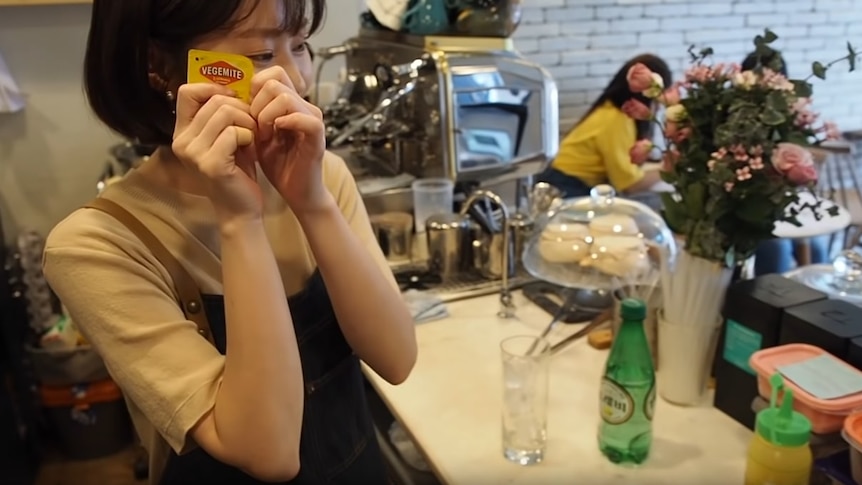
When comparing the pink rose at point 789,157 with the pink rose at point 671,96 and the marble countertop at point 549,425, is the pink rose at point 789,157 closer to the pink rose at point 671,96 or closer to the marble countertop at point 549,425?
the pink rose at point 671,96

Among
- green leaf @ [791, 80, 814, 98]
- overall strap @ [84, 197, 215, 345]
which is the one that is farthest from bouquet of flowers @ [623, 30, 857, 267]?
overall strap @ [84, 197, 215, 345]

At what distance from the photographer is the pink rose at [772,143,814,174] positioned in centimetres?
106

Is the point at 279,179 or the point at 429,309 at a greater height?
the point at 279,179

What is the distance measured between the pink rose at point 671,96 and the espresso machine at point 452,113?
28.7 inches

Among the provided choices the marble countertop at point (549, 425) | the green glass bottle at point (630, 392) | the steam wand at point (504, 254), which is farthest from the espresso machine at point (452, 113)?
the green glass bottle at point (630, 392)

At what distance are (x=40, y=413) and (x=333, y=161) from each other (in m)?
1.94

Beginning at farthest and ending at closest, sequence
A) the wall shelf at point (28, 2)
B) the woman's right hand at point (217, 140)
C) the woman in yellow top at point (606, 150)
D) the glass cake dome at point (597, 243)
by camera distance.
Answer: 1. the woman in yellow top at point (606, 150)
2. the wall shelf at point (28, 2)
3. the glass cake dome at point (597, 243)
4. the woman's right hand at point (217, 140)

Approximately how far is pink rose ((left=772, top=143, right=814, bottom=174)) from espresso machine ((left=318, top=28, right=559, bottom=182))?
3.04ft

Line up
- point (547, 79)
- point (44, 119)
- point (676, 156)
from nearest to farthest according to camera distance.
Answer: point (676, 156) < point (547, 79) < point (44, 119)

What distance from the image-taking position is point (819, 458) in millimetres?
1018

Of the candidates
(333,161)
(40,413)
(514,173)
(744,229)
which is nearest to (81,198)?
(40,413)

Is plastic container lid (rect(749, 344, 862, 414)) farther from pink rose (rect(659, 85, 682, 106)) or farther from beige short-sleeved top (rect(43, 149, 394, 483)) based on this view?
beige short-sleeved top (rect(43, 149, 394, 483))

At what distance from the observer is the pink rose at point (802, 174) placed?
3.46ft

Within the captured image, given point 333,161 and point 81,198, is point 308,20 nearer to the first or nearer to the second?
point 333,161
